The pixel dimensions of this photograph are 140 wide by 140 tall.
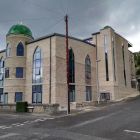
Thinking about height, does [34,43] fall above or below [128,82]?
above

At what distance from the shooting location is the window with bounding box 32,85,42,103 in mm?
35584

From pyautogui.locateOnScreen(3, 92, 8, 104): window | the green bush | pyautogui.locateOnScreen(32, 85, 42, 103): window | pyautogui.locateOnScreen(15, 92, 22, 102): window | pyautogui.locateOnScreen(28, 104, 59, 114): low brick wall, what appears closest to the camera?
pyautogui.locateOnScreen(28, 104, 59, 114): low brick wall

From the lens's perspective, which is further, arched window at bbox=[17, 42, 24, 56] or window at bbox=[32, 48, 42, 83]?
arched window at bbox=[17, 42, 24, 56]

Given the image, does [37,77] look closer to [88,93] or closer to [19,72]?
[19,72]

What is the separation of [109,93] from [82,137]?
28764 millimetres

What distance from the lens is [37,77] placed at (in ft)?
120

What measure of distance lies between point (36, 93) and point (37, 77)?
8.10 feet

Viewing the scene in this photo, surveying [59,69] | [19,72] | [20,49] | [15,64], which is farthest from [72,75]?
[20,49]

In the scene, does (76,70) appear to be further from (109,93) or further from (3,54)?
(3,54)

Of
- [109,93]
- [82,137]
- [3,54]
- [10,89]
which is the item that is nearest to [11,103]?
[10,89]

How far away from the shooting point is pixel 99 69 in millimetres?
43406

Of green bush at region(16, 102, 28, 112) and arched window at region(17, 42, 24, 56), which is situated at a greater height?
arched window at region(17, 42, 24, 56)

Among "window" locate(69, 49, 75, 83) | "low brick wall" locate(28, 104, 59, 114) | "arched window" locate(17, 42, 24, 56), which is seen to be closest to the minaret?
"arched window" locate(17, 42, 24, 56)

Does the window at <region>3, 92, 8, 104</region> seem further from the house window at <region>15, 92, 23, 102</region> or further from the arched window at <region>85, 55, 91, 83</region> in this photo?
the arched window at <region>85, 55, 91, 83</region>
